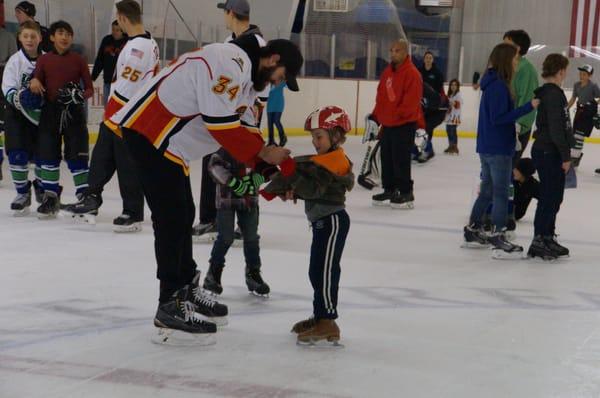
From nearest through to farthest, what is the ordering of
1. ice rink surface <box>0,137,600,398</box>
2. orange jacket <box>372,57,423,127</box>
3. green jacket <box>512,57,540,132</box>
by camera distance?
ice rink surface <box>0,137,600,398</box>, green jacket <box>512,57,540,132</box>, orange jacket <box>372,57,423,127</box>

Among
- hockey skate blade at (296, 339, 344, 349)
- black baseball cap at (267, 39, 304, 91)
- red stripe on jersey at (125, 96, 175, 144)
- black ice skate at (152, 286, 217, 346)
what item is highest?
black baseball cap at (267, 39, 304, 91)

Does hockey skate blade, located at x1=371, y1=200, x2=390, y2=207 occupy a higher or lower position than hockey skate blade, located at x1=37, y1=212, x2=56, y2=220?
lower

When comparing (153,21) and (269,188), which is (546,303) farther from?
(153,21)

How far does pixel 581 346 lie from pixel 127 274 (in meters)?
2.16

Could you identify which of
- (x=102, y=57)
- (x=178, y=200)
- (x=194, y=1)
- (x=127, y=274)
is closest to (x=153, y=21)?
(x=194, y=1)

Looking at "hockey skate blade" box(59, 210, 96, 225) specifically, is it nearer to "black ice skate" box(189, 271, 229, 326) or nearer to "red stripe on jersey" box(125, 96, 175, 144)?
"black ice skate" box(189, 271, 229, 326)

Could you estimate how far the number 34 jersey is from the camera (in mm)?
5047

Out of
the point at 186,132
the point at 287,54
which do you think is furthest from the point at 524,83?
the point at 186,132

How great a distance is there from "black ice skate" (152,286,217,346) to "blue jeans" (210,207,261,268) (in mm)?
624

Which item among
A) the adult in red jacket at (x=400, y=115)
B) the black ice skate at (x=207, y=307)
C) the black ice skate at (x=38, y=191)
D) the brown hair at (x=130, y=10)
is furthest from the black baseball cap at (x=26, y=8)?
the black ice skate at (x=207, y=307)

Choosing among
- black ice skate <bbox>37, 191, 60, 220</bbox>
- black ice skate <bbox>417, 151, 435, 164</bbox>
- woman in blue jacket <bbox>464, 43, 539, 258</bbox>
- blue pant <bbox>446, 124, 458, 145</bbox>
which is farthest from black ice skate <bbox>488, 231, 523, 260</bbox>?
blue pant <bbox>446, 124, 458, 145</bbox>

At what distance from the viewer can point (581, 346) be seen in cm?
340

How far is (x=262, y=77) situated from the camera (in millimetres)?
3068

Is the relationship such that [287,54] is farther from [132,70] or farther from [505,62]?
[505,62]
